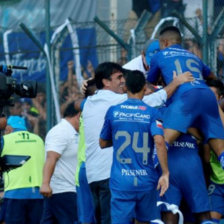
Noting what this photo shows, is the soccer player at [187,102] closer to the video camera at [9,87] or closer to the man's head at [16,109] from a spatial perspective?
the video camera at [9,87]

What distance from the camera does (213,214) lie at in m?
10.2

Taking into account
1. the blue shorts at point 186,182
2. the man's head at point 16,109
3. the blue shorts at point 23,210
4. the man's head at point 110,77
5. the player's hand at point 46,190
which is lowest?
the blue shorts at point 23,210

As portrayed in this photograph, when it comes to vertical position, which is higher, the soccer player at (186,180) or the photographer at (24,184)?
the soccer player at (186,180)

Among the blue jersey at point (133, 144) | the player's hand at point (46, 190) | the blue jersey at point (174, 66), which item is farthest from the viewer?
the player's hand at point (46, 190)

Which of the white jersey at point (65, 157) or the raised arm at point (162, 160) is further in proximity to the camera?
the white jersey at point (65, 157)

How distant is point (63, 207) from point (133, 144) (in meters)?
2.85

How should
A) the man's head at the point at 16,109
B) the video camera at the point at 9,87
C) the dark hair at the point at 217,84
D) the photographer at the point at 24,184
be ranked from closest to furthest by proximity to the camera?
the video camera at the point at 9,87
the dark hair at the point at 217,84
the photographer at the point at 24,184
the man's head at the point at 16,109

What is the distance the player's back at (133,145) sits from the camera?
29.0ft

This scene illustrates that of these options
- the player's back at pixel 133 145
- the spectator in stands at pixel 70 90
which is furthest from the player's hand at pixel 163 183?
the spectator in stands at pixel 70 90

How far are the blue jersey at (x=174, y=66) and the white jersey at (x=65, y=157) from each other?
7.54 feet

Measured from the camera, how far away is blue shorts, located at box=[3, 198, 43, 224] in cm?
1198

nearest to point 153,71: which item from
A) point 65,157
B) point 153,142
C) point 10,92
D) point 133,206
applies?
point 153,142

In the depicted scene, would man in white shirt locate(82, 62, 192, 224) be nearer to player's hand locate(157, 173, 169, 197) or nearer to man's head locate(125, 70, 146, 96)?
man's head locate(125, 70, 146, 96)

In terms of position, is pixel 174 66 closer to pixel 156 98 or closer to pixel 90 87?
pixel 156 98
